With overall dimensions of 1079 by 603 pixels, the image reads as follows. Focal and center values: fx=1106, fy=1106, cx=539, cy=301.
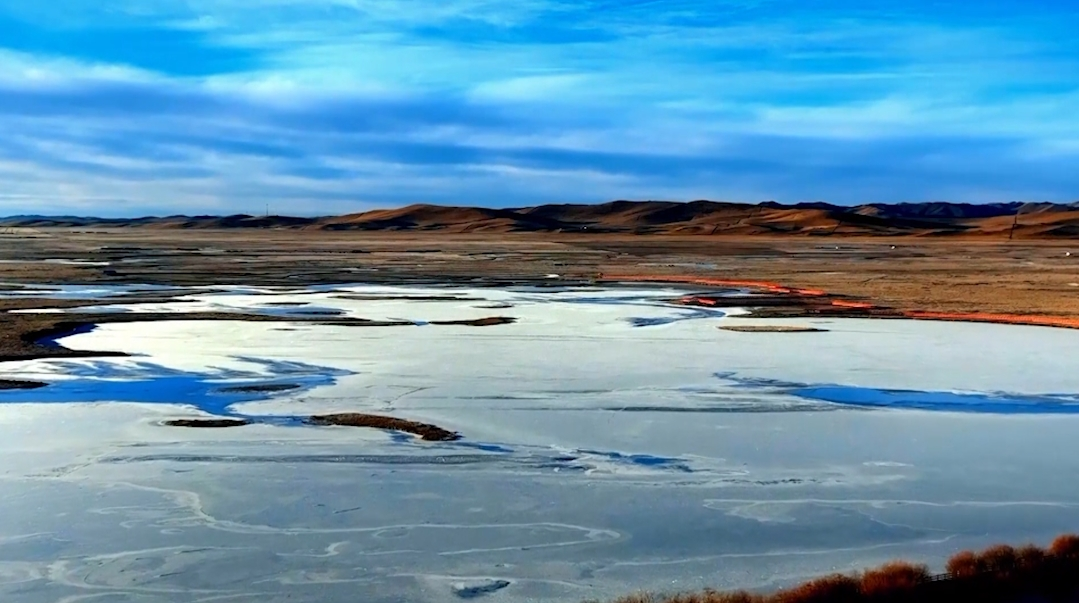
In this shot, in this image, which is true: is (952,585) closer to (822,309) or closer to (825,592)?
(825,592)

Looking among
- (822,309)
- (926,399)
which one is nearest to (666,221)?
(822,309)

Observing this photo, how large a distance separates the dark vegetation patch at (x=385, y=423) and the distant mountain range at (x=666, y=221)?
82133 mm

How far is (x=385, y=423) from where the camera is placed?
8.89m

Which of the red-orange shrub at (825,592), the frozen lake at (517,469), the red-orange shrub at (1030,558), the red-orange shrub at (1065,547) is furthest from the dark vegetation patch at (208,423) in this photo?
the red-orange shrub at (1065,547)

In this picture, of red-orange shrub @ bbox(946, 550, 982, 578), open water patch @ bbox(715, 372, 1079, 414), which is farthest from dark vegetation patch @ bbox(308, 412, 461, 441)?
red-orange shrub @ bbox(946, 550, 982, 578)

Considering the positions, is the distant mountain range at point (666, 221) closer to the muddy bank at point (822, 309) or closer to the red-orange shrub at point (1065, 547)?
the muddy bank at point (822, 309)

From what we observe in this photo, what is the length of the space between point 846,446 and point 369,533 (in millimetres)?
4013

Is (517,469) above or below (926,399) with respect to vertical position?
below

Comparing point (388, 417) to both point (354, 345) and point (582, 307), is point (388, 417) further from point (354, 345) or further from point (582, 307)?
point (582, 307)

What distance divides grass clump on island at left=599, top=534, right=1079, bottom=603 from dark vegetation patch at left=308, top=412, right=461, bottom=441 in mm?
3585

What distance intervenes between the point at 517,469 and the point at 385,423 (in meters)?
1.80

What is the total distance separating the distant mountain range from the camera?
97000mm

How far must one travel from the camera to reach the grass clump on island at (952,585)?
16.6 feet

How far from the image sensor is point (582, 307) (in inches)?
786
